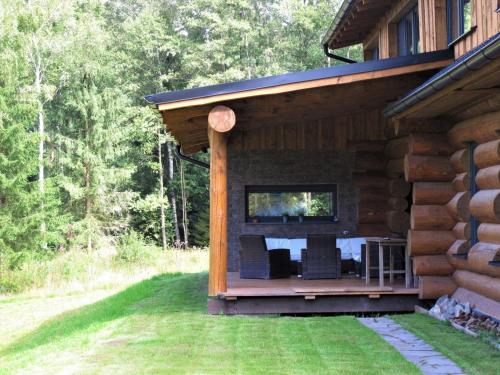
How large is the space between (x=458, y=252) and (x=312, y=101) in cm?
295

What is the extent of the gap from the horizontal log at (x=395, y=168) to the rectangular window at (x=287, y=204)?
1255 mm

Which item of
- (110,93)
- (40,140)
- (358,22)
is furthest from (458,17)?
(110,93)

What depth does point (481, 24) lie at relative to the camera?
835 cm

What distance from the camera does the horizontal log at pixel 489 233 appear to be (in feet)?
24.6

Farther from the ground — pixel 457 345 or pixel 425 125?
pixel 425 125

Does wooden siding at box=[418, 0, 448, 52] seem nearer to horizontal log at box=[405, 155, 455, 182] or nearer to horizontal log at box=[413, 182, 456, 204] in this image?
horizontal log at box=[405, 155, 455, 182]

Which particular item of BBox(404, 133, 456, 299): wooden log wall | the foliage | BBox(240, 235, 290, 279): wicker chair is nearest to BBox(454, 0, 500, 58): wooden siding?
BBox(404, 133, 456, 299): wooden log wall

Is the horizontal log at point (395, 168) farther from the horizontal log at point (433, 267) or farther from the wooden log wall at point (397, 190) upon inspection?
the horizontal log at point (433, 267)

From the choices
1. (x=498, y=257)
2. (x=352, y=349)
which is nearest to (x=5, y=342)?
(x=352, y=349)

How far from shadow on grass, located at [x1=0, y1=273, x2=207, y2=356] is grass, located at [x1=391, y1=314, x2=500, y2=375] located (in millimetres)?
3024

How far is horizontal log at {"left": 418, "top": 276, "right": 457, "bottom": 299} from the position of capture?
9078mm

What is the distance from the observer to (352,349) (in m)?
6.60

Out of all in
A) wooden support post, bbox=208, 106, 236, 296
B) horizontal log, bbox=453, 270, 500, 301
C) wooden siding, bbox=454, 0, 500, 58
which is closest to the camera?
horizontal log, bbox=453, 270, 500, 301

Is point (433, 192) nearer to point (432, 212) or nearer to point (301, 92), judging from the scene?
point (432, 212)
